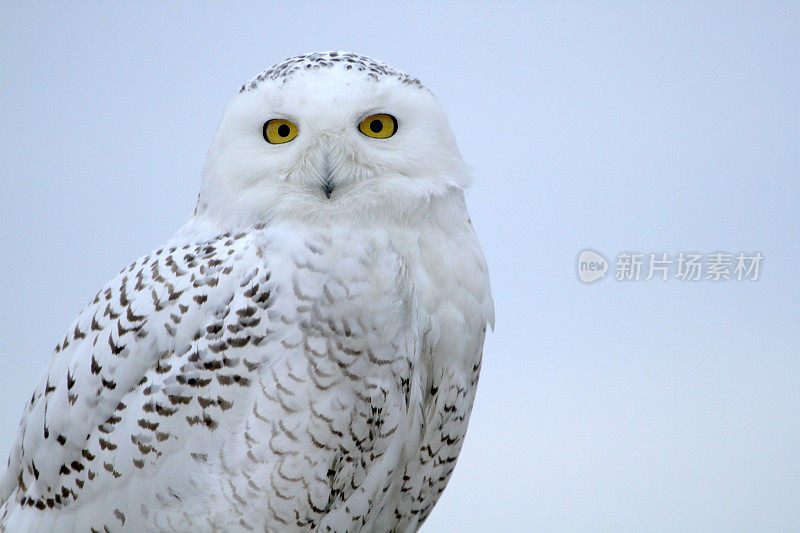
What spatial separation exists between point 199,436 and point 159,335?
0.70 feet

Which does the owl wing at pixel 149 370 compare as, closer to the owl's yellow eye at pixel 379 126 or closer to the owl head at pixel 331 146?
the owl head at pixel 331 146

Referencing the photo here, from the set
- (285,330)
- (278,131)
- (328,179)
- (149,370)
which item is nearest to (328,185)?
(328,179)

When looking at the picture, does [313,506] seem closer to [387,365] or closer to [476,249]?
[387,365]

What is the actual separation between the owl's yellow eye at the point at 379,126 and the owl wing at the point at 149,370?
0.31m

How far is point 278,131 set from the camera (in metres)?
1.71

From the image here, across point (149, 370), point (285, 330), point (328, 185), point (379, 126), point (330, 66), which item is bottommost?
point (149, 370)

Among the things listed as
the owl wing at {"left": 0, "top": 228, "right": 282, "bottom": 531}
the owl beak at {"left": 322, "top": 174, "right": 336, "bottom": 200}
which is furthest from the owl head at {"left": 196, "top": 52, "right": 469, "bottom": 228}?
the owl wing at {"left": 0, "top": 228, "right": 282, "bottom": 531}

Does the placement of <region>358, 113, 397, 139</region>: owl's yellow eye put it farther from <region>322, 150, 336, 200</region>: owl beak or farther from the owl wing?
the owl wing

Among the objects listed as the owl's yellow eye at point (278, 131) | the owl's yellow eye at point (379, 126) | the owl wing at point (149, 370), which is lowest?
the owl wing at point (149, 370)

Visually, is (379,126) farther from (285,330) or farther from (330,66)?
(285,330)

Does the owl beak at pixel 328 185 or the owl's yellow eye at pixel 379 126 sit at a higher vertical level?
the owl's yellow eye at pixel 379 126

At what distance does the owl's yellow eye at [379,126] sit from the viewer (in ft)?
5.58

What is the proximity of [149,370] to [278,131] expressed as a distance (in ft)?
1.76

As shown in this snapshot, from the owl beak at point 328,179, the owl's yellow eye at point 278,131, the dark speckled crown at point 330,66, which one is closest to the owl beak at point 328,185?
the owl beak at point 328,179
